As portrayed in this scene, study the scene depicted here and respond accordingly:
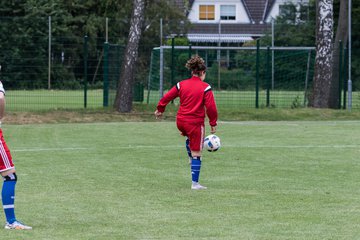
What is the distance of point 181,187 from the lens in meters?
12.1

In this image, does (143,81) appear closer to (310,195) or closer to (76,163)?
(76,163)

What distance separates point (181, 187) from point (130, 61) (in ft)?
48.4

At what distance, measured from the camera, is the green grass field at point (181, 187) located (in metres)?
8.93

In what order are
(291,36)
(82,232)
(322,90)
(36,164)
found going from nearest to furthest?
(82,232) → (36,164) → (322,90) → (291,36)

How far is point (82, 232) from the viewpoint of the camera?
8703mm

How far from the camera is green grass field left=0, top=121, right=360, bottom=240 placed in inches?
352

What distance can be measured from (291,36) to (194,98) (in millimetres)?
32957

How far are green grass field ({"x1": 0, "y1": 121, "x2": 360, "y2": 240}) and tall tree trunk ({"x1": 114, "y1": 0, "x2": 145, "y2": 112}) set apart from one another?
18.4 feet

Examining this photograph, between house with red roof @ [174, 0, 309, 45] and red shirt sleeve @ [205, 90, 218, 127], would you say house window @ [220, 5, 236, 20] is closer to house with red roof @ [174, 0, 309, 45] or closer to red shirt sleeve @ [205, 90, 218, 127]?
house with red roof @ [174, 0, 309, 45]

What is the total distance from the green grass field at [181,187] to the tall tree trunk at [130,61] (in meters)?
5.60

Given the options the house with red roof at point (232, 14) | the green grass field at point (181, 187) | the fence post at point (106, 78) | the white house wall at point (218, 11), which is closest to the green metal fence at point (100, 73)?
the fence post at point (106, 78)

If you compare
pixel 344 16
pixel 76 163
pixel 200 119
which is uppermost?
pixel 344 16

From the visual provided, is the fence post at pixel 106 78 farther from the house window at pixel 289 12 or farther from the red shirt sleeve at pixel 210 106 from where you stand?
the house window at pixel 289 12

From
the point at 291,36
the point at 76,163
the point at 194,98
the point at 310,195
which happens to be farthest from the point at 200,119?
the point at 291,36
